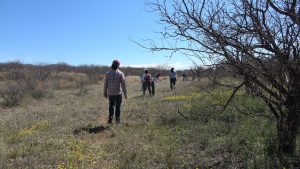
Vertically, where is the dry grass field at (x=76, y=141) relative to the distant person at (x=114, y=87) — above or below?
below

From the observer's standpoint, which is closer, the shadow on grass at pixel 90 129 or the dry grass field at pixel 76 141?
the dry grass field at pixel 76 141

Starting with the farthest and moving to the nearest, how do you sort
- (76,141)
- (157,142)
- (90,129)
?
(90,129) < (76,141) < (157,142)

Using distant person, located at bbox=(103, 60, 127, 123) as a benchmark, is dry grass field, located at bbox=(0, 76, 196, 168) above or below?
below

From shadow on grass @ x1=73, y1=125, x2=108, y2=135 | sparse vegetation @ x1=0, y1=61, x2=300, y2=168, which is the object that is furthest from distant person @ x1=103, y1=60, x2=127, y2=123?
shadow on grass @ x1=73, y1=125, x2=108, y2=135

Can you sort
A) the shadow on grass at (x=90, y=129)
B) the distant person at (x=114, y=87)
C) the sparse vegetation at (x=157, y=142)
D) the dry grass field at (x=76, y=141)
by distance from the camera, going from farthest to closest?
the distant person at (x=114, y=87), the shadow on grass at (x=90, y=129), the dry grass field at (x=76, y=141), the sparse vegetation at (x=157, y=142)

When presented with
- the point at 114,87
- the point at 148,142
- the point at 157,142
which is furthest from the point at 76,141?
the point at 114,87

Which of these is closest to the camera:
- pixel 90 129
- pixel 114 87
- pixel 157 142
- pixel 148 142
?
pixel 157 142

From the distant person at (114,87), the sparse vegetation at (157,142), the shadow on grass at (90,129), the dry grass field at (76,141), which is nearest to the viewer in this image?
the sparse vegetation at (157,142)

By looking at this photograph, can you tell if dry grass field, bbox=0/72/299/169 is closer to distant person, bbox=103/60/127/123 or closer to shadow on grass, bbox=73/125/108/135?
shadow on grass, bbox=73/125/108/135

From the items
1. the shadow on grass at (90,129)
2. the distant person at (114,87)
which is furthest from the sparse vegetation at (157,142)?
the distant person at (114,87)

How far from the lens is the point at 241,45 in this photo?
21.3 feet

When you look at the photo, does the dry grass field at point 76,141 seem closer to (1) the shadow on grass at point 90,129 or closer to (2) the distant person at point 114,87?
(1) the shadow on grass at point 90,129

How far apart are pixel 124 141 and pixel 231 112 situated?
309 cm

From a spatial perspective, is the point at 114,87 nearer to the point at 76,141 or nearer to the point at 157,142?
the point at 76,141
